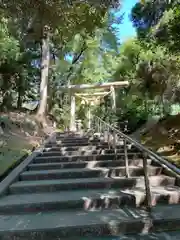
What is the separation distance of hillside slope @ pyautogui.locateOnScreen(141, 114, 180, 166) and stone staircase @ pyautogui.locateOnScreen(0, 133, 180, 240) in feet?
7.15

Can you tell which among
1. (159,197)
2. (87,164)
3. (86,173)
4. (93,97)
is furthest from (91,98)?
(159,197)

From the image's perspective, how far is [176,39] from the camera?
6.10 meters

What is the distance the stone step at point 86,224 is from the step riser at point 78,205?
0.15 meters

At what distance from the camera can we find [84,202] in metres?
3.41

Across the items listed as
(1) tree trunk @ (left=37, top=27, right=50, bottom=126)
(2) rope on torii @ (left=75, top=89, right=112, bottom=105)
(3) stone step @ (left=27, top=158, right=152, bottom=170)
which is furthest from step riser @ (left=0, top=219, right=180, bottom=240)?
(2) rope on torii @ (left=75, top=89, right=112, bottom=105)

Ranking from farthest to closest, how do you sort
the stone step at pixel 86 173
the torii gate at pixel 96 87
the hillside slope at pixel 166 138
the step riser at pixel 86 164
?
Result: the torii gate at pixel 96 87 < the hillside slope at pixel 166 138 < the step riser at pixel 86 164 < the stone step at pixel 86 173

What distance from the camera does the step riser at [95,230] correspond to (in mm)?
2785

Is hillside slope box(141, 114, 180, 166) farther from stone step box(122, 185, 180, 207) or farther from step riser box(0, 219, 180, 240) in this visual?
step riser box(0, 219, 180, 240)

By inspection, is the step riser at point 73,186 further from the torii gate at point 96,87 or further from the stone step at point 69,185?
the torii gate at point 96,87

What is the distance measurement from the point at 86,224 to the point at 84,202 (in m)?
0.53

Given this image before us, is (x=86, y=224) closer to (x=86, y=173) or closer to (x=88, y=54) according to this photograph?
(x=86, y=173)

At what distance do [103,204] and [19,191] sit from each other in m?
1.20

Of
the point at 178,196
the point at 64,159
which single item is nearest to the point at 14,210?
the point at 178,196

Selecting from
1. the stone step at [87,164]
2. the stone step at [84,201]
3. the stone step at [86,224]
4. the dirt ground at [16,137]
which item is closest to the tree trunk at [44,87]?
the dirt ground at [16,137]
